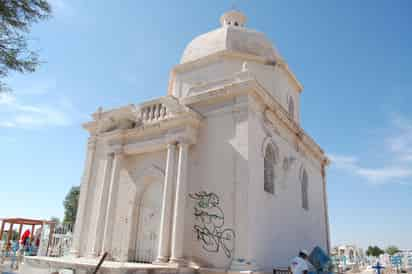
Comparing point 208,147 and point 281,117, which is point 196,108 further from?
point 281,117

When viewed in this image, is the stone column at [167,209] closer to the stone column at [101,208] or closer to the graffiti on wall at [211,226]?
the graffiti on wall at [211,226]

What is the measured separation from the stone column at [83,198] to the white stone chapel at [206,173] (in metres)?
0.04

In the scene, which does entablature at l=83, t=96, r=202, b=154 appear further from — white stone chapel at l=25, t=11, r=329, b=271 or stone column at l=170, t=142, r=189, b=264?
stone column at l=170, t=142, r=189, b=264

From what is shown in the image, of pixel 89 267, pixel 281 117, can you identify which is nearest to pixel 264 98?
pixel 281 117

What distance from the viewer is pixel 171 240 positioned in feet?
33.6

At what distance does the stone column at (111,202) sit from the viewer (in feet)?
38.7

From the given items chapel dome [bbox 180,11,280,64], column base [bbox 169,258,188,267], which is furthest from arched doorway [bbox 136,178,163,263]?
chapel dome [bbox 180,11,280,64]

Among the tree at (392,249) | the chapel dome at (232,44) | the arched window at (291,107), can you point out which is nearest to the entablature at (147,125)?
the chapel dome at (232,44)

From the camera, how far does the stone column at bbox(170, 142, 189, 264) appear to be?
9882 millimetres

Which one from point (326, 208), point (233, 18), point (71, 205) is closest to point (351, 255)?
point (326, 208)

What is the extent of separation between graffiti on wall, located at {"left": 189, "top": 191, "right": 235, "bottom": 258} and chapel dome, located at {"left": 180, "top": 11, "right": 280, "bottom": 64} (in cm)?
714

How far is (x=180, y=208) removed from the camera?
10297 millimetres

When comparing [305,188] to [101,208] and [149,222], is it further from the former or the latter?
[101,208]

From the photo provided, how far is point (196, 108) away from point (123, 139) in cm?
333
